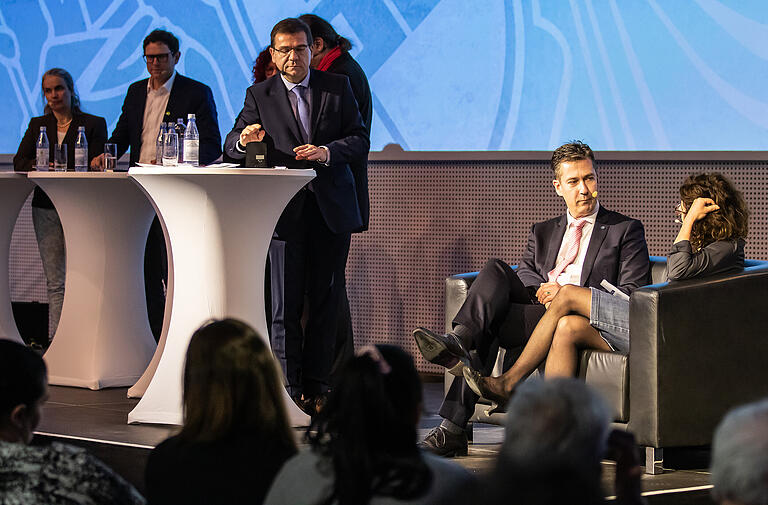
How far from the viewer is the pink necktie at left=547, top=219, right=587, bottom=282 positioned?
13.6 feet

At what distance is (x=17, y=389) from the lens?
183cm

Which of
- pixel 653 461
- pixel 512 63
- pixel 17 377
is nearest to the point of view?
pixel 17 377

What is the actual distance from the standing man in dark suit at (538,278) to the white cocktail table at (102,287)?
185 cm

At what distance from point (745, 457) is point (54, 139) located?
15.9ft

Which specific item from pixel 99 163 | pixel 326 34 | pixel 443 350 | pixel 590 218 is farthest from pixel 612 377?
pixel 99 163

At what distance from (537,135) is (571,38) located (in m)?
0.51

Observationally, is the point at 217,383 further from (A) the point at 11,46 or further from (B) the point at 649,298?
(A) the point at 11,46

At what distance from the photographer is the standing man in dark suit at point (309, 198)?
14.0 feet

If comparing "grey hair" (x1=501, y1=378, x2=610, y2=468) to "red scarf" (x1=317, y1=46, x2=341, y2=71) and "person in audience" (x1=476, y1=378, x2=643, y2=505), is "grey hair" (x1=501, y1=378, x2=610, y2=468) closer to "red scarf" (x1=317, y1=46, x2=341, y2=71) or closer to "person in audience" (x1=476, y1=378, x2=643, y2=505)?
"person in audience" (x1=476, y1=378, x2=643, y2=505)

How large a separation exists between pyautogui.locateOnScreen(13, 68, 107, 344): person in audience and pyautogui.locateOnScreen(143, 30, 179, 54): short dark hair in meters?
0.52

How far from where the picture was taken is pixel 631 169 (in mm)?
5156

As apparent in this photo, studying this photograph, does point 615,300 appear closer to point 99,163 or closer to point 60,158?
point 99,163

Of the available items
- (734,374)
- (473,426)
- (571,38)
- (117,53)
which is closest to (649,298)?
(734,374)

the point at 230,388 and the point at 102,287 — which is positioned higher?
the point at 102,287
